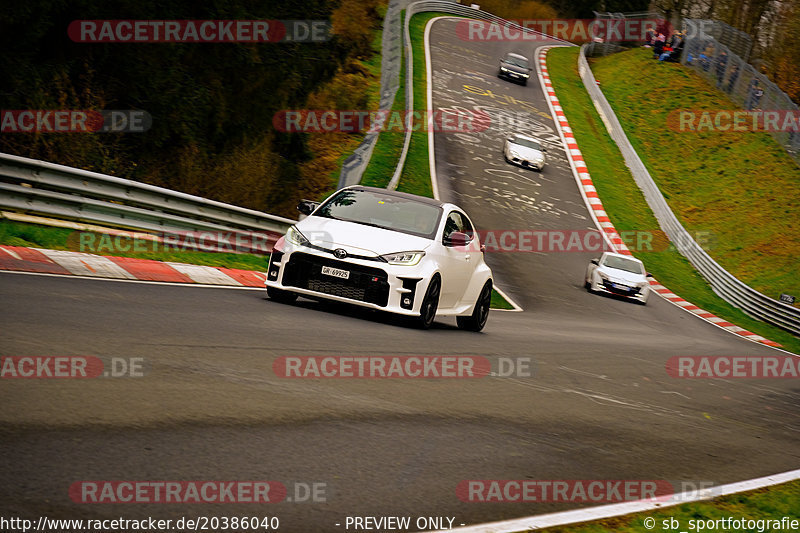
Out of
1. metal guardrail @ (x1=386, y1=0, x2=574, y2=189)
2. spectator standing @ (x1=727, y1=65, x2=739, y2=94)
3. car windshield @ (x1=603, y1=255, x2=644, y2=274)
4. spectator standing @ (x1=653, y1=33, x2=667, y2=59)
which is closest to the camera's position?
car windshield @ (x1=603, y1=255, x2=644, y2=274)

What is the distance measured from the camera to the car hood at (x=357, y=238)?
1168cm

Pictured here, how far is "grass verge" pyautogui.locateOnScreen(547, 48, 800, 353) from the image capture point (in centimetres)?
2991

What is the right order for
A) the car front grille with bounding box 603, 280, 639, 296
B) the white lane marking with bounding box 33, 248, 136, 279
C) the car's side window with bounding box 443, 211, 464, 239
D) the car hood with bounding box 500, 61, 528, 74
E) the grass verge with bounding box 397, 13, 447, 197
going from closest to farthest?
1. the white lane marking with bounding box 33, 248, 136, 279
2. the car's side window with bounding box 443, 211, 464, 239
3. the car front grille with bounding box 603, 280, 639, 296
4. the grass verge with bounding box 397, 13, 447, 197
5. the car hood with bounding box 500, 61, 528, 74

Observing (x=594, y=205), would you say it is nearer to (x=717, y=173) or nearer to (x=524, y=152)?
(x=524, y=152)

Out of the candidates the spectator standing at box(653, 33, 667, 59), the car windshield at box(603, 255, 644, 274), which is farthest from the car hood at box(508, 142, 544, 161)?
the spectator standing at box(653, 33, 667, 59)

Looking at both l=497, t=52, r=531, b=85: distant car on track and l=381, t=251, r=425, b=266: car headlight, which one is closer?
l=381, t=251, r=425, b=266: car headlight

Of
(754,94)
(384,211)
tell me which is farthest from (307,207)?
(754,94)

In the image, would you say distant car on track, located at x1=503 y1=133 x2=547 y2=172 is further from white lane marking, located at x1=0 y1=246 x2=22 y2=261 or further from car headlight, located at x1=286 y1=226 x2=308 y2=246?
white lane marking, located at x1=0 y1=246 x2=22 y2=261

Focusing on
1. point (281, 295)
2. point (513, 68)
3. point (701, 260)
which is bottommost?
point (701, 260)

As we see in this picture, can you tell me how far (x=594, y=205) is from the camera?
121 feet

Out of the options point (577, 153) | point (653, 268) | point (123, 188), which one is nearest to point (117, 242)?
point (123, 188)

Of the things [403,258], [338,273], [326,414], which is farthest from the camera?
[403,258]

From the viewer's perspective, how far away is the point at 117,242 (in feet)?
Result: 46.9

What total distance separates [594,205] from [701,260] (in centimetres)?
471
